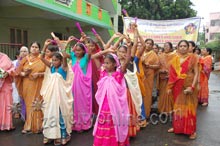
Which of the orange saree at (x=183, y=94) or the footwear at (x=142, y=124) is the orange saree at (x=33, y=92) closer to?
the footwear at (x=142, y=124)

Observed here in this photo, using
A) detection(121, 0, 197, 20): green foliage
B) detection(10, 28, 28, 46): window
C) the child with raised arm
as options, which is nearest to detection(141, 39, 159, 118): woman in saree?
the child with raised arm

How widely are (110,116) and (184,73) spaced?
62.8 inches

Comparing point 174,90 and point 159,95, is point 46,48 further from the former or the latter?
point 159,95

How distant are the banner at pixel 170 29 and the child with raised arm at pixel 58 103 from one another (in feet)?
18.2

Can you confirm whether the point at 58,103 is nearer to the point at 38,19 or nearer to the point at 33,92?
the point at 33,92

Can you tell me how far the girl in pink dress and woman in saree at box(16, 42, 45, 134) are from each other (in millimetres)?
1519

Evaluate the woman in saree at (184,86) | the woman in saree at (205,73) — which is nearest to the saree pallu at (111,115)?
the woman in saree at (184,86)

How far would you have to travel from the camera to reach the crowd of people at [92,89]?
12.7 ft

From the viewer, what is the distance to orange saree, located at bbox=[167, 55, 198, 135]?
4.68 meters

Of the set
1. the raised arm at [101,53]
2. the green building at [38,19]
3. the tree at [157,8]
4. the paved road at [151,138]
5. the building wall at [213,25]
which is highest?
the building wall at [213,25]

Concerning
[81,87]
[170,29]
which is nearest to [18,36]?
[170,29]

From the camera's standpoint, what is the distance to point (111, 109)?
3.80 m

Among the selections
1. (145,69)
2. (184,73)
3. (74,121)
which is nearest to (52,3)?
(145,69)

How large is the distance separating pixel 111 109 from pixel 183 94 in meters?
1.54
